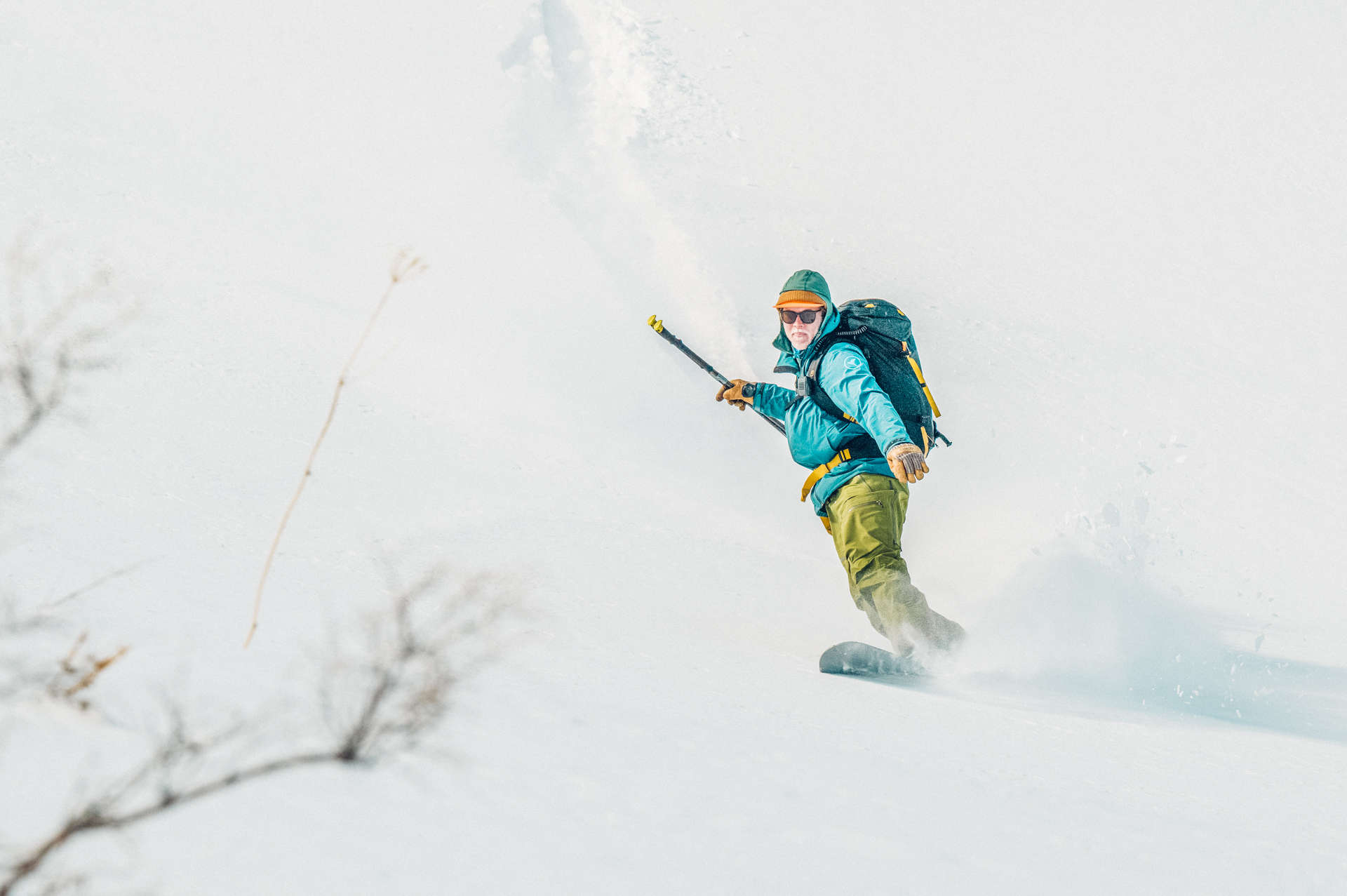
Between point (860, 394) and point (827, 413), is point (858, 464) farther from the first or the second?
point (860, 394)

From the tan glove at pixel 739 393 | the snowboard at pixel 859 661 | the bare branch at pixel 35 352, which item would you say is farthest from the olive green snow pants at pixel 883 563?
the bare branch at pixel 35 352

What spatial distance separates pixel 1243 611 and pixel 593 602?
402 cm

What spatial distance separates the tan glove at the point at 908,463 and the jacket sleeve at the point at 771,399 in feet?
3.01

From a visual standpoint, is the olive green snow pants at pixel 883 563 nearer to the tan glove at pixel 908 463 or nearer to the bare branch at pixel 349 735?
the tan glove at pixel 908 463

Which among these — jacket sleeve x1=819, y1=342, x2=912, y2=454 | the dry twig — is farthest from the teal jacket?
the dry twig

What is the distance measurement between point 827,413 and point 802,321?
1.26ft

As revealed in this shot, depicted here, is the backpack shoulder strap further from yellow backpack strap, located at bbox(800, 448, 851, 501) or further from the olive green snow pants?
the olive green snow pants

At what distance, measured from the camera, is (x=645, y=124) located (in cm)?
1273

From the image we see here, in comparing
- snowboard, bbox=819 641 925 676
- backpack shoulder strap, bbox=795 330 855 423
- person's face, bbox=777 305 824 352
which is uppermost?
person's face, bbox=777 305 824 352

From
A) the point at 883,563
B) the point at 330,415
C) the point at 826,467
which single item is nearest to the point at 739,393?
the point at 826,467

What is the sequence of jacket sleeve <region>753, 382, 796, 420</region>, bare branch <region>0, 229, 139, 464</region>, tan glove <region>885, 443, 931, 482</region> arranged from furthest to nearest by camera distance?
1. jacket sleeve <region>753, 382, 796, 420</region>
2. tan glove <region>885, 443, 931, 482</region>
3. bare branch <region>0, 229, 139, 464</region>

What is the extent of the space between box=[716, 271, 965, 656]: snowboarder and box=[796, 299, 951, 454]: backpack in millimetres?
39

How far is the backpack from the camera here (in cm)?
363

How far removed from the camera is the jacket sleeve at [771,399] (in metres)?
4.12
